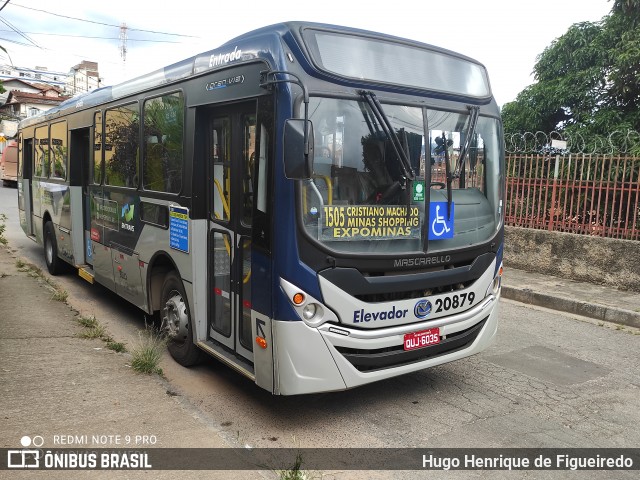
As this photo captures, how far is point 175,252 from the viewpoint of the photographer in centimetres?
527

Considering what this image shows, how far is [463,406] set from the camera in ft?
15.2

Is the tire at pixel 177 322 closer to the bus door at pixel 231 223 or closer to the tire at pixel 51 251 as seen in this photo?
the bus door at pixel 231 223

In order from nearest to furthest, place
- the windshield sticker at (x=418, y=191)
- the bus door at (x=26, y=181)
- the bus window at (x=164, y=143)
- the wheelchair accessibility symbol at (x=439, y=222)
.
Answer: the windshield sticker at (x=418, y=191)
the wheelchair accessibility symbol at (x=439, y=222)
the bus window at (x=164, y=143)
the bus door at (x=26, y=181)

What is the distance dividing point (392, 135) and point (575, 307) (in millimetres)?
5332

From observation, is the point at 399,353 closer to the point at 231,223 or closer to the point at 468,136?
the point at 231,223

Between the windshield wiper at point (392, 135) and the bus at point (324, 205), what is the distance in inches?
0.5

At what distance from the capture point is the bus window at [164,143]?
5.18 m

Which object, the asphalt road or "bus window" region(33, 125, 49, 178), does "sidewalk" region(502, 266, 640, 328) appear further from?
"bus window" region(33, 125, 49, 178)

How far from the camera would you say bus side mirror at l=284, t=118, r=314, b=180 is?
11.7ft

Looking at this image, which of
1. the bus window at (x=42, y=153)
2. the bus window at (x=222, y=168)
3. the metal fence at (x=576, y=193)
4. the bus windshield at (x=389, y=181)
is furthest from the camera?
the bus window at (x=42, y=153)

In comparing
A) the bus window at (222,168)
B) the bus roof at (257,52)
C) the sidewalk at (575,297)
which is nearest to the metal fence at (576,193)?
the sidewalk at (575,297)

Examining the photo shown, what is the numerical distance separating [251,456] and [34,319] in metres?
4.00

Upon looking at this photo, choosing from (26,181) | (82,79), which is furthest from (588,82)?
(82,79)

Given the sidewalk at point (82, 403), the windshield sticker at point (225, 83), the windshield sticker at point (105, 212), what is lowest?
the sidewalk at point (82, 403)
